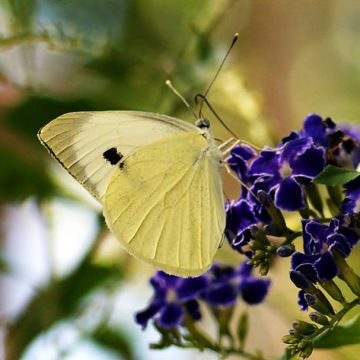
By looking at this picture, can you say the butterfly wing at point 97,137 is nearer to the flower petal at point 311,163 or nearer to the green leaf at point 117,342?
the flower petal at point 311,163

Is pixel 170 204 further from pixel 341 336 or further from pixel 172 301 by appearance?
pixel 341 336

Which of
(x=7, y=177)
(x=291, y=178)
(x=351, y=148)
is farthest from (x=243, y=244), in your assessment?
(x=7, y=177)

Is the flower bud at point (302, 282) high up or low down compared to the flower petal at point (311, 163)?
down

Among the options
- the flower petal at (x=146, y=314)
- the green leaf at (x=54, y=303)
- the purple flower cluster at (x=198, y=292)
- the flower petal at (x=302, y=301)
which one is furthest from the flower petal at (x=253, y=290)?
the green leaf at (x=54, y=303)

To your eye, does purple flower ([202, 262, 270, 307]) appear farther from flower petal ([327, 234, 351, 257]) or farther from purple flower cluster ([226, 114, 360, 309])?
flower petal ([327, 234, 351, 257])

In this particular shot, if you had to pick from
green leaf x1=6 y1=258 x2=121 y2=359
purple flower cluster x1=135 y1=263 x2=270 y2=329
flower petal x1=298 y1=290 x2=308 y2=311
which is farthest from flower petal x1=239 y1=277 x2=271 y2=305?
green leaf x1=6 y1=258 x2=121 y2=359

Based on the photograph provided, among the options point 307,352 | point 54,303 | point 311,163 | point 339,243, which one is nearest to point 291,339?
point 307,352

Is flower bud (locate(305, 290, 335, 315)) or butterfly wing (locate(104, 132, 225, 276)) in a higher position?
butterfly wing (locate(104, 132, 225, 276))
